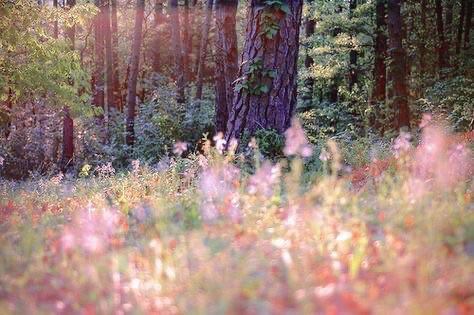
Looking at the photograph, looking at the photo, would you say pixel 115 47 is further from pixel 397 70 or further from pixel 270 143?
pixel 270 143

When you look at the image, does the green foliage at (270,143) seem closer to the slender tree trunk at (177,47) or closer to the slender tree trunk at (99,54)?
the slender tree trunk at (177,47)

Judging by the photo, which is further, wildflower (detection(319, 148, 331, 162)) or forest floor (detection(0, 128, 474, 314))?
wildflower (detection(319, 148, 331, 162))

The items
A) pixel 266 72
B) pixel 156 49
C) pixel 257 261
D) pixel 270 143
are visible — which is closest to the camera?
pixel 257 261

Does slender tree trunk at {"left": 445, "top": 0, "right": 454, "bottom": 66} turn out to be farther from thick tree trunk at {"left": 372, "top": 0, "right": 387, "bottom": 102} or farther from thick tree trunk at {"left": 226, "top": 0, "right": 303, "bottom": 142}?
thick tree trunk at {"left": 226, "top": 0, "right": 303, "bottom": 142}

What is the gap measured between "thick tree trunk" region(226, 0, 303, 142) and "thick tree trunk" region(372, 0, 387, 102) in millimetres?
12809

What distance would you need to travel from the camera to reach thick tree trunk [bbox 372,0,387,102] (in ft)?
72.4

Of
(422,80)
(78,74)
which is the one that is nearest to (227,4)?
(78,74)

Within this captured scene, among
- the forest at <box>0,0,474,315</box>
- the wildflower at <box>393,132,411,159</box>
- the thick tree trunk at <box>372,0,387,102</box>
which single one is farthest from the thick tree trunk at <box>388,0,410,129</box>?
the wildflower at <box>393,132,411,159</box>

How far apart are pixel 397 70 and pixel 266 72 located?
9045 mm

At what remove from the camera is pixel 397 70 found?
17.3 metres

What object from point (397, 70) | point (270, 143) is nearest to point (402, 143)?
point (270, 143)

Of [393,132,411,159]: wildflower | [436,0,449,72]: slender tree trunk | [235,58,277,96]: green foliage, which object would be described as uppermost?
[436,0,449,72]: slender tree trunk

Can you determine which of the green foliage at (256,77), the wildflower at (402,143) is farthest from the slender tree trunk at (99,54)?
the wildflower at (402,143)

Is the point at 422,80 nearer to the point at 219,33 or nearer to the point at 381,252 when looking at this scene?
the point at 219,33
